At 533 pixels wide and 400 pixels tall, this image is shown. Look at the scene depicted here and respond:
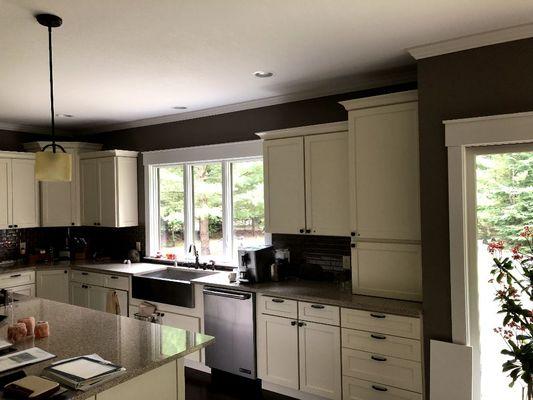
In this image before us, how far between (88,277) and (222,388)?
2234mm

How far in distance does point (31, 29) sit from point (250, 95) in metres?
2.06

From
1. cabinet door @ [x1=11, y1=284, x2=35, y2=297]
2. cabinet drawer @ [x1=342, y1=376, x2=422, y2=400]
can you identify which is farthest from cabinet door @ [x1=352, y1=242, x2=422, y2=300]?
cabinet door @ [x1=11, y1=284, x2=35, y2=297]

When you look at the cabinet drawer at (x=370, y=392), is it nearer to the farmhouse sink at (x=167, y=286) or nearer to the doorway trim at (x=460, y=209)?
the doorway trim at (x=460, y=209)

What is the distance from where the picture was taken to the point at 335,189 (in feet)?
11.5

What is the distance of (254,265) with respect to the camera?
3.74m

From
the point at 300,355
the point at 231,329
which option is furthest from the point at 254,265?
the point at 300,355

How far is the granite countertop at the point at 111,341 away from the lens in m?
2.01

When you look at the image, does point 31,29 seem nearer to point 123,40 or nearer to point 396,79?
point 123,40

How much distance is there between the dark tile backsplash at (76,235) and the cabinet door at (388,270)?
313 centimetres

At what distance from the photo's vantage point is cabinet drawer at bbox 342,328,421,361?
2859 millimetres

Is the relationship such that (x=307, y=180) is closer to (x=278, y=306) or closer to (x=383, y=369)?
(x=278, y=306)

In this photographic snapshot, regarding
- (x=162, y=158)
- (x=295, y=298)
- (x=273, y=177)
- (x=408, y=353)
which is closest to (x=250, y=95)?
(x=273, y=177)

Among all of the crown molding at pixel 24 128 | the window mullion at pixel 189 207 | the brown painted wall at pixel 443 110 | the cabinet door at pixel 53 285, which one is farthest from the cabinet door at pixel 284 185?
the crown molding at pixel 24 128

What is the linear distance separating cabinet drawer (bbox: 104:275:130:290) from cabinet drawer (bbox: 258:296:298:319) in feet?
5.94
